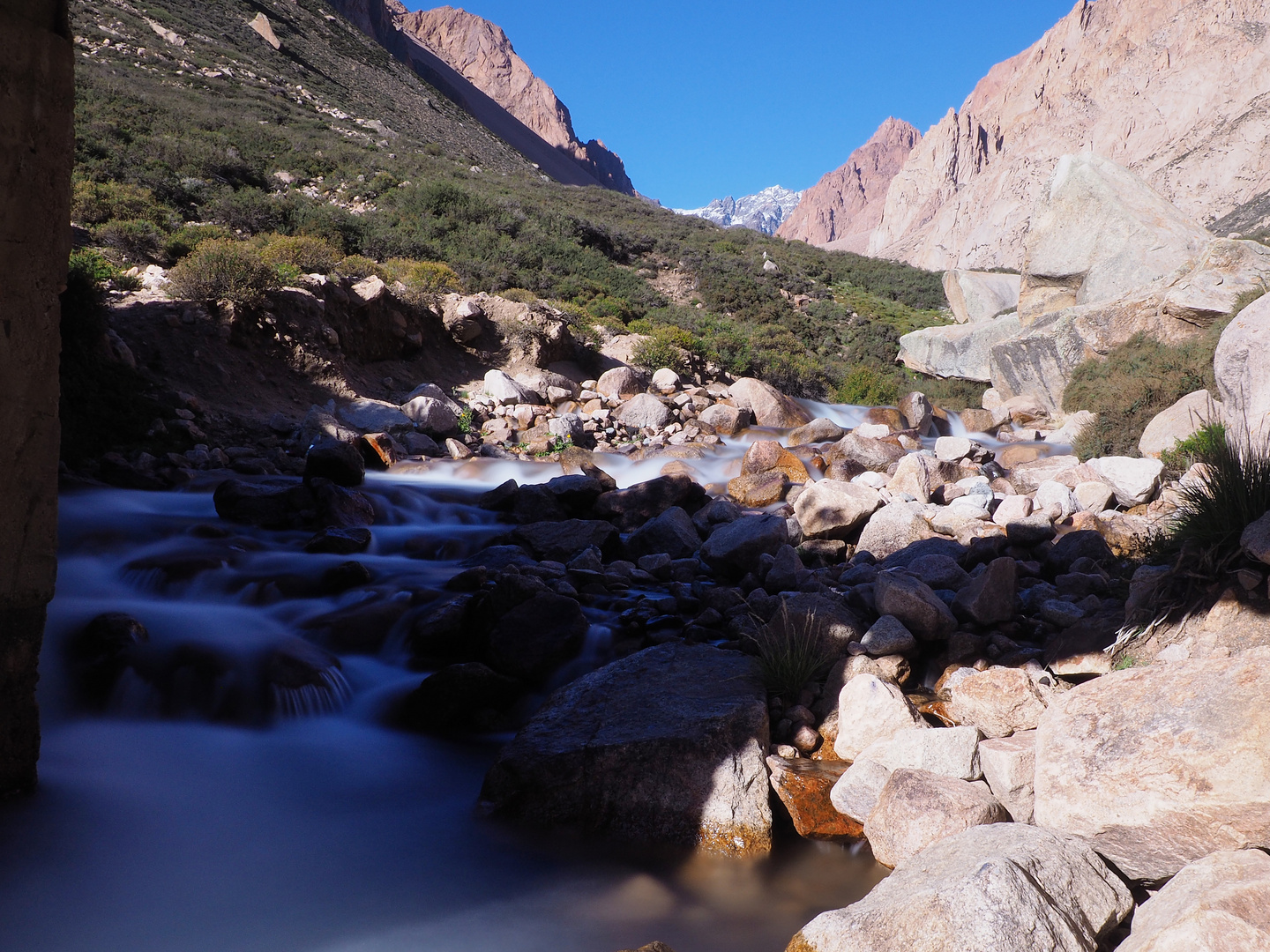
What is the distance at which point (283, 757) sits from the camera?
4738 millimetres

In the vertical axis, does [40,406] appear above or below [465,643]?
above

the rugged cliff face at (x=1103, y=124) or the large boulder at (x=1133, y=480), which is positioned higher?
the rugged cliff face at (x=1103, y=124)

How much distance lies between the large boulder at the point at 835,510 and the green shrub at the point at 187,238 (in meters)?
12.5

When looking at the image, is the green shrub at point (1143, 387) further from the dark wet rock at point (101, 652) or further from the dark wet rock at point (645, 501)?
the dark wet rock at point (101, 652)

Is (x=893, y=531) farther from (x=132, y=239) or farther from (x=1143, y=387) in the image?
(x=132, y=239)

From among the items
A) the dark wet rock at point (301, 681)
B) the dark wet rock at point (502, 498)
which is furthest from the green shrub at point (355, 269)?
the dark wet rock at point (301, 681)

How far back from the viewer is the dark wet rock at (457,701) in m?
5.14

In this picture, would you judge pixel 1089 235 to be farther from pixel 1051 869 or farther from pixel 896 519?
pixel 1051 869

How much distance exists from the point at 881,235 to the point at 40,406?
12172 cm

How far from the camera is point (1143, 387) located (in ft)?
38.7

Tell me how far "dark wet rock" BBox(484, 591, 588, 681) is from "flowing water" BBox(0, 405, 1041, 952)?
0.61 ft

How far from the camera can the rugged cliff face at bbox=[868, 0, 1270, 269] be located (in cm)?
5812

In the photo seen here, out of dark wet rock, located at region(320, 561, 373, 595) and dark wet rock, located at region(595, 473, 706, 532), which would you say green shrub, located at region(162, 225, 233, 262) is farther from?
dark wet rock, located at region(320, 561, 373, 595)

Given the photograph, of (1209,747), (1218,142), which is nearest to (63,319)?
(1209,747)
